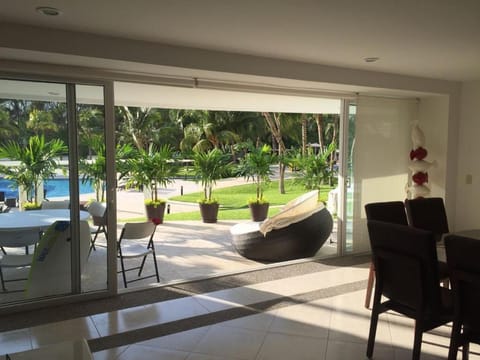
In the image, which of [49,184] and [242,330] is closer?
[242,330]

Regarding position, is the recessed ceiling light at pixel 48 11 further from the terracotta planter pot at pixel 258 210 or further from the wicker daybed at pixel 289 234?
the terracotta planter pot at pixel 258 210

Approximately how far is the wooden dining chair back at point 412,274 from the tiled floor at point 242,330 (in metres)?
0.51

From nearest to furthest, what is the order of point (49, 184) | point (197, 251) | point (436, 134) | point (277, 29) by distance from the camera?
1. point (277, 29)
2. point (49, 184)
3. point (436, 134)
4. point (197, 251)

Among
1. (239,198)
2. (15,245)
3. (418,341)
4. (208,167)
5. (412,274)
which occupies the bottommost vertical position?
(239,198)

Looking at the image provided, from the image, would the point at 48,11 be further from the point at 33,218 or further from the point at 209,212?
the point at 209,212

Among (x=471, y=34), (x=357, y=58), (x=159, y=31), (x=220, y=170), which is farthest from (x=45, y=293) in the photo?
(x=220, y=170)

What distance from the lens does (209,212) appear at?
851 cm

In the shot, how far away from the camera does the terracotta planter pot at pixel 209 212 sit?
27.9ft

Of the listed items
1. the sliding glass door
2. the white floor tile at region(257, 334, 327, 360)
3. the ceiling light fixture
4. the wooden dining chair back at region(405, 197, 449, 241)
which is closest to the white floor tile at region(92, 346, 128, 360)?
the white floor tile at region(257, 334, 327, 360)

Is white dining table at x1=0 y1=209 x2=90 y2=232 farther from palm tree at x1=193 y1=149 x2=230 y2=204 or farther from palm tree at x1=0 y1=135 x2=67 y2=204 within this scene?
palm tree at x1=193 y1=149 x2=230 y2=204

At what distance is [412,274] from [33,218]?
310 cm

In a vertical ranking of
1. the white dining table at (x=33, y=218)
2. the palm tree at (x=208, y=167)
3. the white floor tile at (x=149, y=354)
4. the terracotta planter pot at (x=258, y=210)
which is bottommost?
the white floor tile at (x=149, y=354)

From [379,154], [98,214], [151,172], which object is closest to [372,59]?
[379,154]

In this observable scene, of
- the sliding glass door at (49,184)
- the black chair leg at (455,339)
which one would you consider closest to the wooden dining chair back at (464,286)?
the black chair leg at (455,339)
